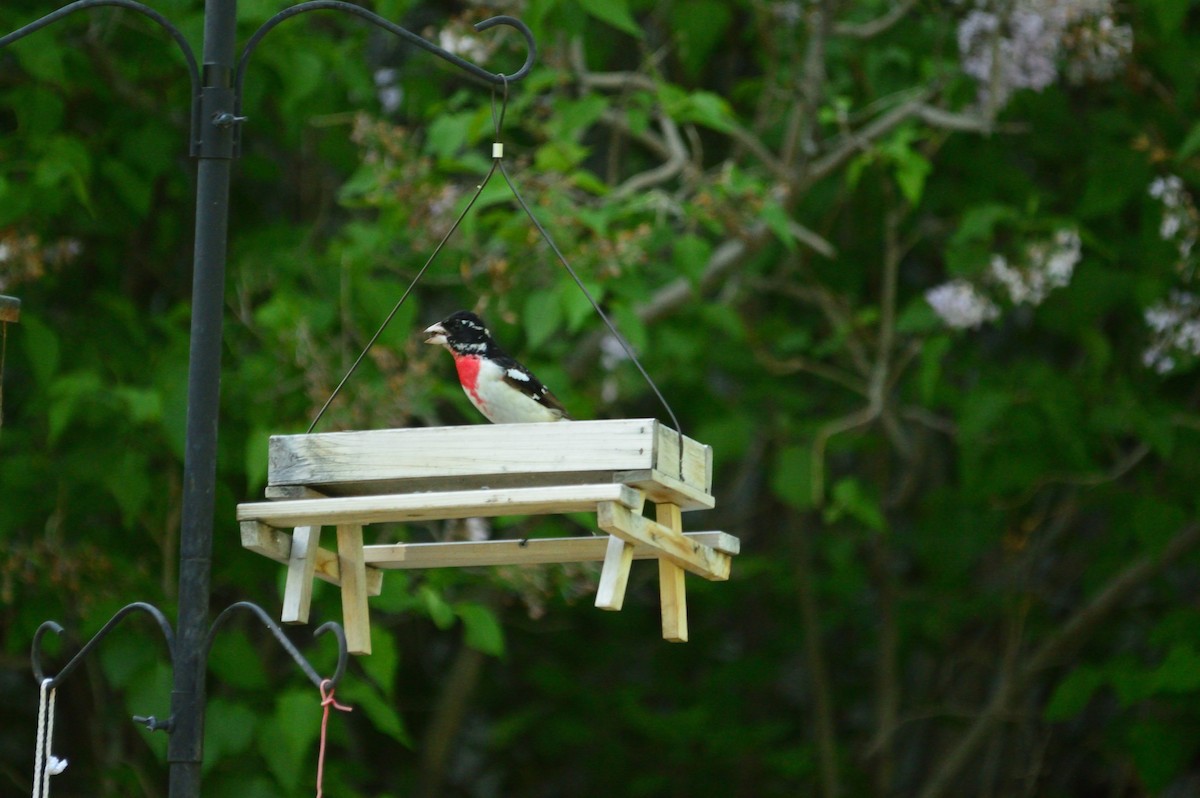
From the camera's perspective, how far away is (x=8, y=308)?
9.39ft

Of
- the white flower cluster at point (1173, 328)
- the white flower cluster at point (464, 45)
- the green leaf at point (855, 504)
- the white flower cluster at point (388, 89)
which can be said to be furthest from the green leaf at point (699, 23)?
the white flower cluster at point (1173, 328)

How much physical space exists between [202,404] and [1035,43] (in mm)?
3941

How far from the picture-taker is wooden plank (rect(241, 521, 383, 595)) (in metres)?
2.94

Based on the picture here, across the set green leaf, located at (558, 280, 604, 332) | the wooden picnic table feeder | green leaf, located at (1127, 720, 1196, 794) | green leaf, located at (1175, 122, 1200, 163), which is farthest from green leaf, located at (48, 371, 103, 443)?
green leaf, located at (1127, 720, 1196, 794)

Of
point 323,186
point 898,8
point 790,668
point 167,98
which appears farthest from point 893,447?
point 167,98

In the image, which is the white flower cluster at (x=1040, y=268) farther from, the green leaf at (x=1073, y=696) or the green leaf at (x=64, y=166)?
the green leaf at (x=64, y=166)

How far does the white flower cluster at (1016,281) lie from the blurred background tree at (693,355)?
0.02 m

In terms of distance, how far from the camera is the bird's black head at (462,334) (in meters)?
3.21

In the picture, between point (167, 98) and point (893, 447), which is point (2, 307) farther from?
point (893, 447)

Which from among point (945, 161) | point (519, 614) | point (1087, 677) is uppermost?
point (945, 161)

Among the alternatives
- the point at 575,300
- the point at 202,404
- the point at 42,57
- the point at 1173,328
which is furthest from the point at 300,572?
the point at 1173,328

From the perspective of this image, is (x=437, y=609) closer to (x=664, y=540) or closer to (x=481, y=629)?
(x=481, y=629)

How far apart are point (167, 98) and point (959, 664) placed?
4.33 meters

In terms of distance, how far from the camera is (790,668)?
8.42 metres
